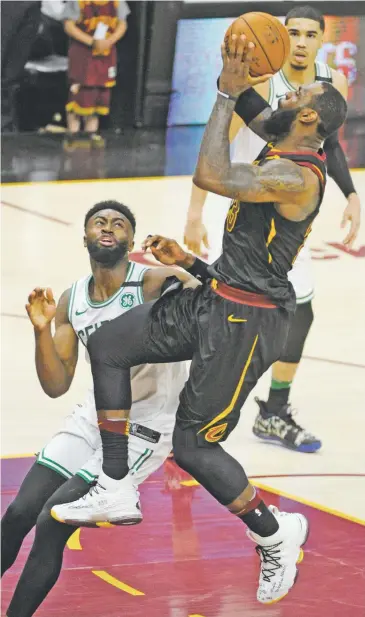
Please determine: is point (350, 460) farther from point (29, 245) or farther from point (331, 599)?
point (29, 245)

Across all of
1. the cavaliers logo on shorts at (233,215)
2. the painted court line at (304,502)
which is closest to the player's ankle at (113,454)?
the cavaliers logo on shorts at (233,215)

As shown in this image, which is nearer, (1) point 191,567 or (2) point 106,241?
(2) point 106,241

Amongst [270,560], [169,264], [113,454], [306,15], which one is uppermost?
[306,15]

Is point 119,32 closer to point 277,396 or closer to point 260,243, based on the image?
point 277,396

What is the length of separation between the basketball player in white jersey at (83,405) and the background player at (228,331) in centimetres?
19

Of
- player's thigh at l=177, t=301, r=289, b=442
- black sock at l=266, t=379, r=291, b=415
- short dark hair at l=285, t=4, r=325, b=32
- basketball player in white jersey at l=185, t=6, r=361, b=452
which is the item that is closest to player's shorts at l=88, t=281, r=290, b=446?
player's thigh at l=177, t=301, r=289, b=442

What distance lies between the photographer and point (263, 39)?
16.5 feet

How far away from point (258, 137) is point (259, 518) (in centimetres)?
249

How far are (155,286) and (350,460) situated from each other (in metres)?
2.20

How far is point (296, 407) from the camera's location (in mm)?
8047

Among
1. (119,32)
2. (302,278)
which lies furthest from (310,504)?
(119,32)

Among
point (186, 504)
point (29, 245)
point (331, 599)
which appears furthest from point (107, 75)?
point (331, 599)

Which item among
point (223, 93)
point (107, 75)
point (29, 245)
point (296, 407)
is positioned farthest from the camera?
point (107, 75)

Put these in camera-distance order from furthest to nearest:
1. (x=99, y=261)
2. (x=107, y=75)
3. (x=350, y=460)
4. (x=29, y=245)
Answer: (x=107, y=75), (x=29, y=245), (x=350, y=460), (x=99, y=261)
